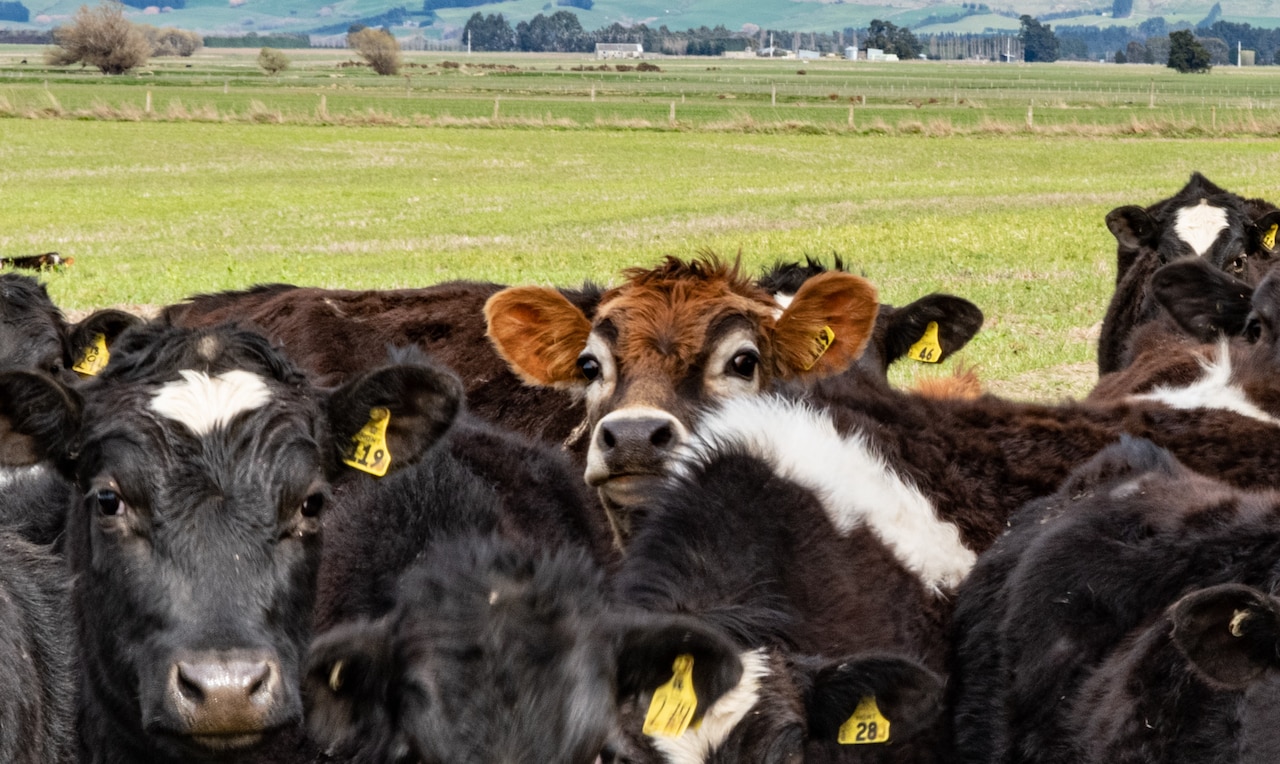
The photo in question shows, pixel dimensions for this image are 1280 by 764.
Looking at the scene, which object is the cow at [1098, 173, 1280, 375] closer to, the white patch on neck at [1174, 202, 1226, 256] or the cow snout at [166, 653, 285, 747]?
the white patch on neck at [1174, 202, 1226, 256]

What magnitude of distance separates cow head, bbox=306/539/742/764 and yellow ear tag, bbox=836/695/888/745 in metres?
0.41

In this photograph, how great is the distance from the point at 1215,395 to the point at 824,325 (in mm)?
1643

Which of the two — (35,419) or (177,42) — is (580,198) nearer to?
(35,419)

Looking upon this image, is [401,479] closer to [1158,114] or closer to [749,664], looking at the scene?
[749,664]

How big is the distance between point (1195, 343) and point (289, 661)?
6228 millimetres

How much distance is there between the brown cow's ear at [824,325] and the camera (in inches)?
247

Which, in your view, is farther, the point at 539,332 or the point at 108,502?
the point at 539,332

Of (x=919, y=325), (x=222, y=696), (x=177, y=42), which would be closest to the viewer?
(x=222, y=696)

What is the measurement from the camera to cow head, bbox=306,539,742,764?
322cm

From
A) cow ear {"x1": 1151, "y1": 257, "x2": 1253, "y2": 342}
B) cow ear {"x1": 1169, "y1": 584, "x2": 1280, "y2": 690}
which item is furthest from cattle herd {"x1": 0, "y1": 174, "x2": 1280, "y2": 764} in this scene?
cow ear {"x1": 1151, "y1": 257, "x2": 1253, "y2": 342}

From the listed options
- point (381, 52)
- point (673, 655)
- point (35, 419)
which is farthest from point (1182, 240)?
point (381, 52)

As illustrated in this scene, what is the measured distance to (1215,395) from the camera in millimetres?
6098

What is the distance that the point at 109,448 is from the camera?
12.7 ft

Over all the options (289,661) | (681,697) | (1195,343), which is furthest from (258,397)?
(1195,343)
